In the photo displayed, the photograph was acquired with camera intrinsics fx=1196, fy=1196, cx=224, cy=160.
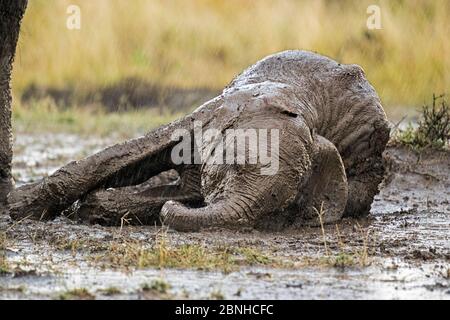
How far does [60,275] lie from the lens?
6465 mm

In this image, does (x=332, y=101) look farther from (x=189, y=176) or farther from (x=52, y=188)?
(x=52, y=188)

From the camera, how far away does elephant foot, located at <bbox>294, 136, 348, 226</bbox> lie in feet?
27.2

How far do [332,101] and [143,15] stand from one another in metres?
12.1

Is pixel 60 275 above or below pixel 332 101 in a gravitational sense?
below

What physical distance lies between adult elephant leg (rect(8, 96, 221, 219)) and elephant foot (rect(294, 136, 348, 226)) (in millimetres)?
816

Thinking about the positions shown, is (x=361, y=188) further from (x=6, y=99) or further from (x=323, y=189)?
(x=6, y=99)

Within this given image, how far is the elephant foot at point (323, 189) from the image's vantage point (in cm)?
830

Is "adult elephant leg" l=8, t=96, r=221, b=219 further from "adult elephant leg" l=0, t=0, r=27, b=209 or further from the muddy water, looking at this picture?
"adult elephant leg" l=0, t=0, r=27, b=209

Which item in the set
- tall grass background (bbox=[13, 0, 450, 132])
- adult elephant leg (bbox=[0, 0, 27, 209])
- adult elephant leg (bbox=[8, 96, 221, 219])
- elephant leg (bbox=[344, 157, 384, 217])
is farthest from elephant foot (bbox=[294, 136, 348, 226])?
tall grass background (bbox=[13, 0, 450, 132])

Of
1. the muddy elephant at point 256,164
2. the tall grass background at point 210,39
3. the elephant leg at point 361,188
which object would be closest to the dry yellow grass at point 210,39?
the tall grass background at point 210,39

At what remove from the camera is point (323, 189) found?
844 cm

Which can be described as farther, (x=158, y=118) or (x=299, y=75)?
(x=158, y=118)
